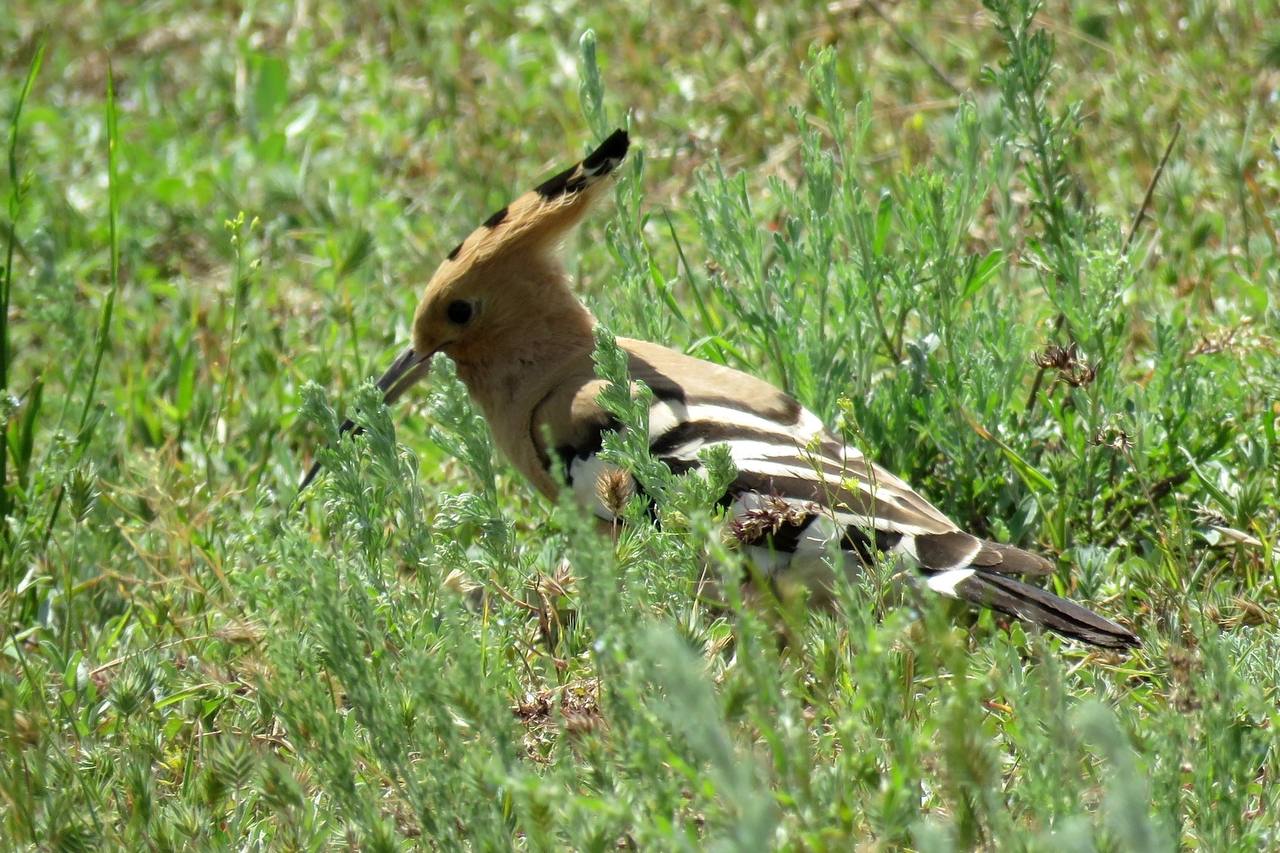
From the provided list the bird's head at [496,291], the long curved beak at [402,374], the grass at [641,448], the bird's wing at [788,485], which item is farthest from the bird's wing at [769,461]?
the long curved beak at [402,374]

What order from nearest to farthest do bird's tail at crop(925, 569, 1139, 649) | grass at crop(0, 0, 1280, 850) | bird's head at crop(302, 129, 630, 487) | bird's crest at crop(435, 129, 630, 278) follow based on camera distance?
grass at crop(0, 0, 1280, 850), bird's tail at crop(925, 569, 1139, 649), bird's crest at crop(435, 129, 630, 278), bird's head at crop(302, 129, 630, 487)

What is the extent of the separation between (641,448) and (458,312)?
4.92 feet

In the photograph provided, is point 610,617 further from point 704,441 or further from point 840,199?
point 840,199

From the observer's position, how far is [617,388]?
2.21m

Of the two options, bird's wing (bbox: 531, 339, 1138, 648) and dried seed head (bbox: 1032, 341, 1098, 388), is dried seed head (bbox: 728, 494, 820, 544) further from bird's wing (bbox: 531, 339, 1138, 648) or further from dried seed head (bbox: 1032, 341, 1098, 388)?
dried seed head (bbox: 1032, 341, 1098, 388)

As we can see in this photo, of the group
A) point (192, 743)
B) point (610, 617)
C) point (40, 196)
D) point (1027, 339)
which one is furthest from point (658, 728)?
point (40, 196)

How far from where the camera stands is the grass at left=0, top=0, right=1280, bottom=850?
181 cm

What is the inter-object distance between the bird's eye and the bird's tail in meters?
1.38

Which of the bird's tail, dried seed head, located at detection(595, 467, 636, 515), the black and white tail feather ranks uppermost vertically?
dried seed head, located at detection(595, 467, 636, 515)

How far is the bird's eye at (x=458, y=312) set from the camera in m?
3.64

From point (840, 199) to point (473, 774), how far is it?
67.3 inches

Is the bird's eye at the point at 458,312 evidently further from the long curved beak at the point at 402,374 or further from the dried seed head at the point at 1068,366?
the dried seed head at the point at 1068,366

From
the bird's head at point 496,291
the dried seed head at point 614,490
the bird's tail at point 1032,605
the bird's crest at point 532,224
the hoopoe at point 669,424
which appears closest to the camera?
the dried seed head at point 614,490

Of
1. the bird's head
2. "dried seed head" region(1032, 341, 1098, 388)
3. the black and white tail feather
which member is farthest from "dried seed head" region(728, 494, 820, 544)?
the bird's head
